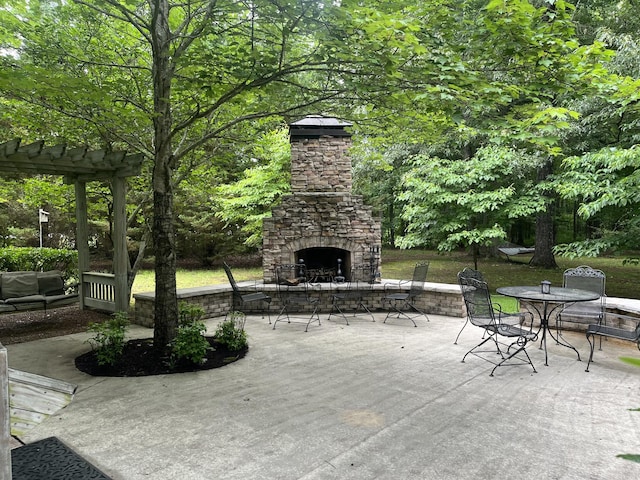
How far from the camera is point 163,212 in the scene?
4.42 meters

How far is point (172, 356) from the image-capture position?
166 inches

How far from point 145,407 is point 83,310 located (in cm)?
486

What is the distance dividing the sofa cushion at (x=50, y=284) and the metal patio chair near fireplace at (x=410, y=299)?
562 centimetres

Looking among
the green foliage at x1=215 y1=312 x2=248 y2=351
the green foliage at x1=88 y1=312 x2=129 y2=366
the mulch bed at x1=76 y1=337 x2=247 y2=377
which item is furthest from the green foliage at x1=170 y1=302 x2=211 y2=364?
the green foliage at x1=88 y1=312 x2=129 y2=366

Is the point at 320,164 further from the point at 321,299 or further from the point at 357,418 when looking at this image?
the point at 357,418

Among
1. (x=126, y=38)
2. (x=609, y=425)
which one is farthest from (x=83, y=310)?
(x=609, y=425)

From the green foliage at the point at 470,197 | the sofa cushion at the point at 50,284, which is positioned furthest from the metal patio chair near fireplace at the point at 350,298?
the sofa cushion at the point at 50,284

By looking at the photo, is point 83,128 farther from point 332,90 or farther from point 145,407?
point 145,407

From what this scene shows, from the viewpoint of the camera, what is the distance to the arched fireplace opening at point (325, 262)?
7.95 metres

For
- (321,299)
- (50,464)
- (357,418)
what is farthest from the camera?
(321,299)

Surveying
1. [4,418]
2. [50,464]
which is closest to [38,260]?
[50,464]

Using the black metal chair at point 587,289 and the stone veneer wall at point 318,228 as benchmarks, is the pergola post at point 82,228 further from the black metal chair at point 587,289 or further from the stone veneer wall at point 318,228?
the black metal chair at point 587,289

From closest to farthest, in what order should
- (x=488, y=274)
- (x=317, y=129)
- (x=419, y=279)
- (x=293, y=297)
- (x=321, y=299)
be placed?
(x=419, y=279)
(x=293, y=297)
(x=321, y=299)
(x=317, y=129)
(x=488, y=274)

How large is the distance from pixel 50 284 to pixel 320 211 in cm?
486
